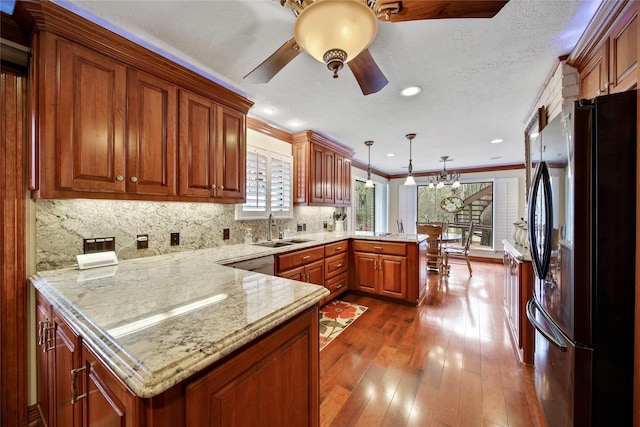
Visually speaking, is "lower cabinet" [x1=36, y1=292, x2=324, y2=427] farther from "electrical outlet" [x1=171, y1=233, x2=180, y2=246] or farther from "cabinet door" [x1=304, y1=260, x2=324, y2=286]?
"cabinet door" [x1=304, y1=260, x2=324, y2=286]

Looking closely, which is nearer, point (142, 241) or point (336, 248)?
point (142, 241)

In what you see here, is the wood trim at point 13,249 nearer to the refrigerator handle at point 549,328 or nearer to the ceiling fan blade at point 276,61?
the ceiling fan blade at point 276,61

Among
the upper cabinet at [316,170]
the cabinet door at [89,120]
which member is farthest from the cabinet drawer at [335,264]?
the cabinet door at [89,120]

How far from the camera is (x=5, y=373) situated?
4.77 feet

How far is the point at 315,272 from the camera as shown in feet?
9.69

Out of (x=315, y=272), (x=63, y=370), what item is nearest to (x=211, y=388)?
(x=63, y=370)

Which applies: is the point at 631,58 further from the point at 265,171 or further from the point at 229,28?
the point at 265,171

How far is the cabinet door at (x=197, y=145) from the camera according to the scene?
1.93 metres

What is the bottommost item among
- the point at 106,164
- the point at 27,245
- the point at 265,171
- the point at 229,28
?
the point at 27,245

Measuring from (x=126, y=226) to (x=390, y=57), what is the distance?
2.35 metres

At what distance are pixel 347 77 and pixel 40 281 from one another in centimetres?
243

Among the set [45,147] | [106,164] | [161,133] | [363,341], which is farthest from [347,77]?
[363,341]

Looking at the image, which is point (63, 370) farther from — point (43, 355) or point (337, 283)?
point (337, 283)

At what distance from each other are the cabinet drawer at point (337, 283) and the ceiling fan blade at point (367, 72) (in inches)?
90.0
